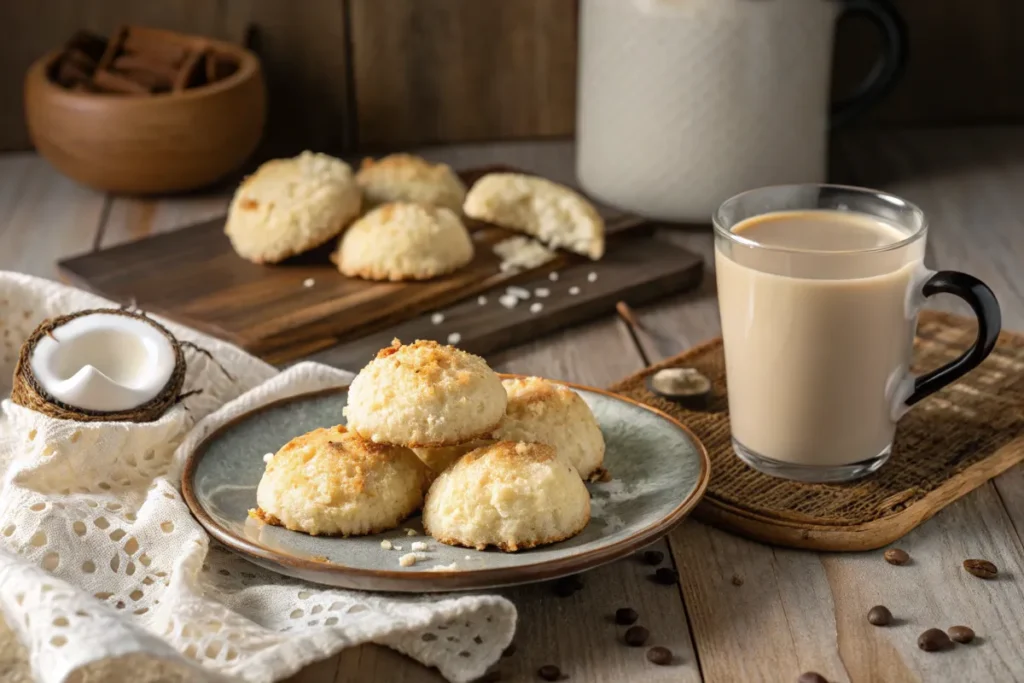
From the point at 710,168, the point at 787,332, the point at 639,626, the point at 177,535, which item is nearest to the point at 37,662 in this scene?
the point at 177,535

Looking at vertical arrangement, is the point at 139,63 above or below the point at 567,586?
above

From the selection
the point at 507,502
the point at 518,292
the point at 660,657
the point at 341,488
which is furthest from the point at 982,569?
the point at 518,292

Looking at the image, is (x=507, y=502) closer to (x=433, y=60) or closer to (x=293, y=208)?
(x=293, y=208)

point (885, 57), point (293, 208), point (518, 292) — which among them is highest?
point (885, 57)

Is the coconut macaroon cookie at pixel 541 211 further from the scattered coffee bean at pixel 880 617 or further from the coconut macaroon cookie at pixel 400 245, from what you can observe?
the scattered coffee bean at pixel 880 617

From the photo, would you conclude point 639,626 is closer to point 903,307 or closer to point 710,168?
point 903,307

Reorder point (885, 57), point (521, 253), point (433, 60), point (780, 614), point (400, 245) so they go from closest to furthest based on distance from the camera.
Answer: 1. point (780, 614)
2. point (400, 245)
3. point (521, 253)
4. point (885, 57)
5. point (433, 60)

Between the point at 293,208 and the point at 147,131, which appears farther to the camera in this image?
the point at 147,131
